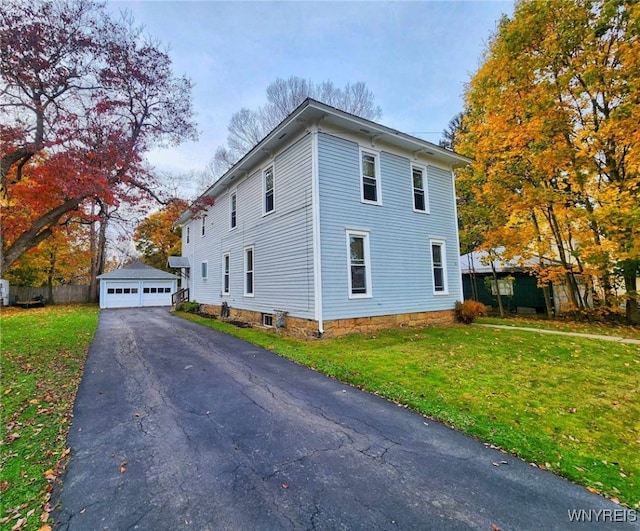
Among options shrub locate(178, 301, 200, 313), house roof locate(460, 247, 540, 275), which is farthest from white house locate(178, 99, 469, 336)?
shrub locate(178, 301, 200, 313)

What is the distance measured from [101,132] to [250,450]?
766 centimetres

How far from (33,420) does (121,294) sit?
21.7 m

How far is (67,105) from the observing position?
296 inches

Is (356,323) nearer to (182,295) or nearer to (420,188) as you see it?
(420,188)

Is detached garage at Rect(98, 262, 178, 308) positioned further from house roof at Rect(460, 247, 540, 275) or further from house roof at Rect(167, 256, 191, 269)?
house roof at Rect(460, 247, 540, 275)

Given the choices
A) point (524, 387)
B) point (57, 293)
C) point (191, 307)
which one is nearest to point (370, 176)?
point (524, 387)

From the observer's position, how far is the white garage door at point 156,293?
23000mm

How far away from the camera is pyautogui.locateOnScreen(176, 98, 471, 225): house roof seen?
8.46m

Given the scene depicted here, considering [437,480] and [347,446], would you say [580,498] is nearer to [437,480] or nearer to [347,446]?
[437,480]

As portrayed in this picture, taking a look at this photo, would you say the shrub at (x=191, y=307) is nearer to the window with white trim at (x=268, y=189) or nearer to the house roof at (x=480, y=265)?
the window with white trim at (x=268, y=189)

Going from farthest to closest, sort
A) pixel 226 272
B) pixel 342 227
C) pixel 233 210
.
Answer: pixel 226 272 < pixel 233 210 < pixel 342 227

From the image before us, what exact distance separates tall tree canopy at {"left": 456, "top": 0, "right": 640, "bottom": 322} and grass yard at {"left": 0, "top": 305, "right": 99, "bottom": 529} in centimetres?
1341

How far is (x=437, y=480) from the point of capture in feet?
8.54

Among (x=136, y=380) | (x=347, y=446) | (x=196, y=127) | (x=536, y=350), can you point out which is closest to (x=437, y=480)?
(x=347, y=446)
